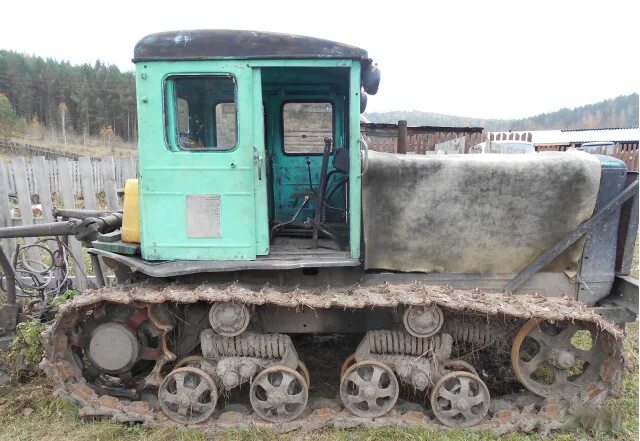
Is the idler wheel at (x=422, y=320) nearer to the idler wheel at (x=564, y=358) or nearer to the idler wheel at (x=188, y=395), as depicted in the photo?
the idler wheel at (x=564, y=358)

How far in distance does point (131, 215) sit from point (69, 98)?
179 feet

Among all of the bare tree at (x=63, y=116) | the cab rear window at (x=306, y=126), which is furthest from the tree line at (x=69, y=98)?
the cab rear window at (x=306, y=126)

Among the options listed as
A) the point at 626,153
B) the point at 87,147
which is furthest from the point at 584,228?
the point at 87,147

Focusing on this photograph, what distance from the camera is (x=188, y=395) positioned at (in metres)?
3.90

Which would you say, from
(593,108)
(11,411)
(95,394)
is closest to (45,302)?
(11,411)

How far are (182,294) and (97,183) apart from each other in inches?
389

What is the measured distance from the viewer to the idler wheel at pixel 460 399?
152 inches

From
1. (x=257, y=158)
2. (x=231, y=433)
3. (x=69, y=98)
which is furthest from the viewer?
(x=69, y=98)

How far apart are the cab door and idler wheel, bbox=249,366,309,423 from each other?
100 cm

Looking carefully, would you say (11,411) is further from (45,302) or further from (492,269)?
(492,269)

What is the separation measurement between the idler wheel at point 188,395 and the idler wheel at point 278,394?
0.35 m

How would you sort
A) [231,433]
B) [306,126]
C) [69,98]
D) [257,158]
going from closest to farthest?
[257,158] → [231,433] → [306,126] → [69,98]

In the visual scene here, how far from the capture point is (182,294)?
3637 millimetres

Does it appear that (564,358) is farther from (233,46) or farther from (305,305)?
(233,46)
